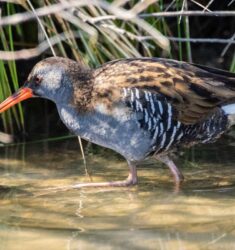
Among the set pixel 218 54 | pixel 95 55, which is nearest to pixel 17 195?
pixel 95 55

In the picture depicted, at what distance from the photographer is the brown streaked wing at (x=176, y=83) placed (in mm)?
4922

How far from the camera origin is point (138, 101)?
4.84m

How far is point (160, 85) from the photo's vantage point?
4.93m

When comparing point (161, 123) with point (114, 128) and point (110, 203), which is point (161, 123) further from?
point (110, 203)

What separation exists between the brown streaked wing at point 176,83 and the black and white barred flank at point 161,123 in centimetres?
4

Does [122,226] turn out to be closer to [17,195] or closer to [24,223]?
[24,223]

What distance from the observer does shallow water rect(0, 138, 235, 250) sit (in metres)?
4.07

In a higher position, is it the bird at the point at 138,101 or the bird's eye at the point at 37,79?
the bird's eye at the point at 37,79

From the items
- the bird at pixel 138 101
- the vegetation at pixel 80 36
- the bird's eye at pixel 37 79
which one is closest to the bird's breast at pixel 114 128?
the bird at pixel 138 101

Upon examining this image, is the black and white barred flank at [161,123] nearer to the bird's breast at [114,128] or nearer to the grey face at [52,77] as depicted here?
the bird's breast at [114,128]

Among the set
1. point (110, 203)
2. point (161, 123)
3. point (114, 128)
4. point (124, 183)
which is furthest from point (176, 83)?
point (110, 203)

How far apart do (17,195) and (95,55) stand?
135 centimetres

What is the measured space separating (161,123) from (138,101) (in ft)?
0.66

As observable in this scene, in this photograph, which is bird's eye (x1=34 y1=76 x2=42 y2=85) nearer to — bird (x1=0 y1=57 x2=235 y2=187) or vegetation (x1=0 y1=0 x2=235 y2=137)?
bird (x1=0 y1=57 x2=235 y2=187)
